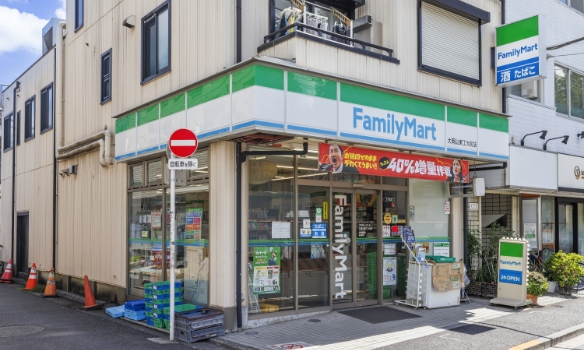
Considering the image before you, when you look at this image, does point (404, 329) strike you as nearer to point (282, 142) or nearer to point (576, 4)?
point (282, 142)

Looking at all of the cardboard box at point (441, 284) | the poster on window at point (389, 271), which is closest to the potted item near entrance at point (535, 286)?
the cardboard box at point (441, 284)

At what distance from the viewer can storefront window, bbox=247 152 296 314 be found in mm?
9805

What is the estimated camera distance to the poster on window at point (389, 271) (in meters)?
11.9

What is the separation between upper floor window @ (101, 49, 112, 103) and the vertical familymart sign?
30.2 ft

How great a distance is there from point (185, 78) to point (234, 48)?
136 centimetres

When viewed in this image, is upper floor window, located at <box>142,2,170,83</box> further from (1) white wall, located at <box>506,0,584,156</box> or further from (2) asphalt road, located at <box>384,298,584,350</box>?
(1) white wall, located at <box>506,0,584,156</box>

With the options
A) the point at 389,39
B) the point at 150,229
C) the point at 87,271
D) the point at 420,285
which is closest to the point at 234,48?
the point at 389,39

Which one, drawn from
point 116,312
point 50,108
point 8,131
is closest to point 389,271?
point 116,312

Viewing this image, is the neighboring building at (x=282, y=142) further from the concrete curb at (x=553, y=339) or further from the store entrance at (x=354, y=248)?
the concrete curb at (x=553, y=339)

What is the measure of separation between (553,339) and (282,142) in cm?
550

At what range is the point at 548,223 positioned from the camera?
16297 millimetres

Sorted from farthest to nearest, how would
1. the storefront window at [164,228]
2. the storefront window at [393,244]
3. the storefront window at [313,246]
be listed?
the storefront window at [393,244] < the storefront window at [313,246] < the storefront window at [164,228]

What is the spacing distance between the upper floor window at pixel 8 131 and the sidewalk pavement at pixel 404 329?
17.4 metres

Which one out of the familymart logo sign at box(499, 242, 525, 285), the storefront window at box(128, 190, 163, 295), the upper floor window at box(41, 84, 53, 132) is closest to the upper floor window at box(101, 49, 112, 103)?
the storefront window at box(128, 190, 163, 295)
